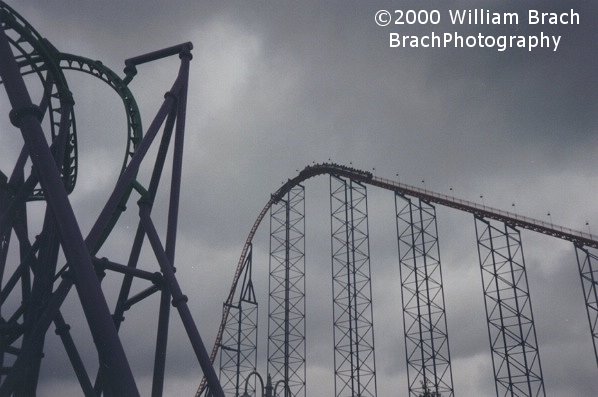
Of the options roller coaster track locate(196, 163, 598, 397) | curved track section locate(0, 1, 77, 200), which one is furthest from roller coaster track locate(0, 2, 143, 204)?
roller coaster track locate(196, 163, 598, 397)

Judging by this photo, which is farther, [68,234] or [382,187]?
[382,187]

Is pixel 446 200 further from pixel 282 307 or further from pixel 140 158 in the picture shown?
pixel 140 158

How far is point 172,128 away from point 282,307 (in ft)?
46.4

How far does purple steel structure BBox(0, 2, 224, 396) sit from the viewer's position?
7.09 meters

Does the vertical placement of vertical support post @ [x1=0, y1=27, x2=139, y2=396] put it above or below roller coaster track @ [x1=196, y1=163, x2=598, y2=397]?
below

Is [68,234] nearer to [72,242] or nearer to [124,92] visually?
[72,242]

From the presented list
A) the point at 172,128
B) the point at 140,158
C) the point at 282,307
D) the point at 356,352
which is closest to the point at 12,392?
the point at 140,158

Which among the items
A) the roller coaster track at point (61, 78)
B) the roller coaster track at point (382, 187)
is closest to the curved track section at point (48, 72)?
the roller coaster track at point (61, 78)

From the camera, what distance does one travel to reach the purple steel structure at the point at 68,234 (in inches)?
279

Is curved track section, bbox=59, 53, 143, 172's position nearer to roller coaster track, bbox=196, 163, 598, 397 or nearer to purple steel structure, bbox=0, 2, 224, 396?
purple steel structure, bbox=0, 2, 224, 396

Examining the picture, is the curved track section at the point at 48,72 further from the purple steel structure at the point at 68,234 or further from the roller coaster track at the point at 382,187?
the roller coaster track at the point at 382,187

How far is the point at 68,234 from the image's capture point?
7.11m

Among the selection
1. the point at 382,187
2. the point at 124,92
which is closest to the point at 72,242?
the point at 124,92

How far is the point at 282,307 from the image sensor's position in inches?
955
